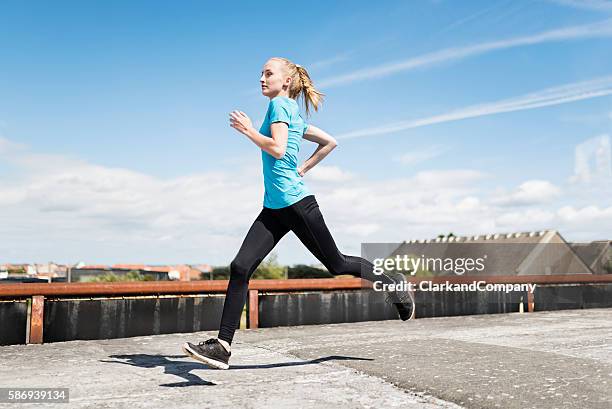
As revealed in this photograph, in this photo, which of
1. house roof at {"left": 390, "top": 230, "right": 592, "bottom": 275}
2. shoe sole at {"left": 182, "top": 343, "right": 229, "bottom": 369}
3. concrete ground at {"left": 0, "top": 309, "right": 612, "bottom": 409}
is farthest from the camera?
house roof at {"left": 390, "top": 230, "right": 592, "bottom": 275}

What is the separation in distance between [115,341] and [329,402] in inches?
141

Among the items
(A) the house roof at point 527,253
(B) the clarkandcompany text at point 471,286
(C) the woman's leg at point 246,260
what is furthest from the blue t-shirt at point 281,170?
(A) the house roof at point 527,253

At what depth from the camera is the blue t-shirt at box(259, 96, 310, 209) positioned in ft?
12.9

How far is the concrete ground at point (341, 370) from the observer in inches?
126

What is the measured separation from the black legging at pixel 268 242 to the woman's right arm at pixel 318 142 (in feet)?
1.62

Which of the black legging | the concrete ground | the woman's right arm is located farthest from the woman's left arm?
the concrete ground

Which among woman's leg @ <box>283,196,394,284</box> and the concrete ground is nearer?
the concrete ground

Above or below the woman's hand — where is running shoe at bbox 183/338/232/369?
below

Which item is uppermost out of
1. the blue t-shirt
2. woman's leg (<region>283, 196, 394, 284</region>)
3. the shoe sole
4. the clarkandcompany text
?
the blue t-shirt

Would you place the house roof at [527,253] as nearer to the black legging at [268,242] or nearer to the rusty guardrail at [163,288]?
the rusty guardrail at [163,288]

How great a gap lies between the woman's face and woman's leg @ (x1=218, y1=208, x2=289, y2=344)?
846 mm

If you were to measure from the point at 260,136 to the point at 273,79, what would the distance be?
2.02ft

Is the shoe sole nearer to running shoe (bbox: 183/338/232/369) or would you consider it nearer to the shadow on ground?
running shoe (bbox: 183/338/232/369)

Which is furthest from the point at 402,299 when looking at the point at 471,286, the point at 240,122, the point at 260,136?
the point at 471,286
